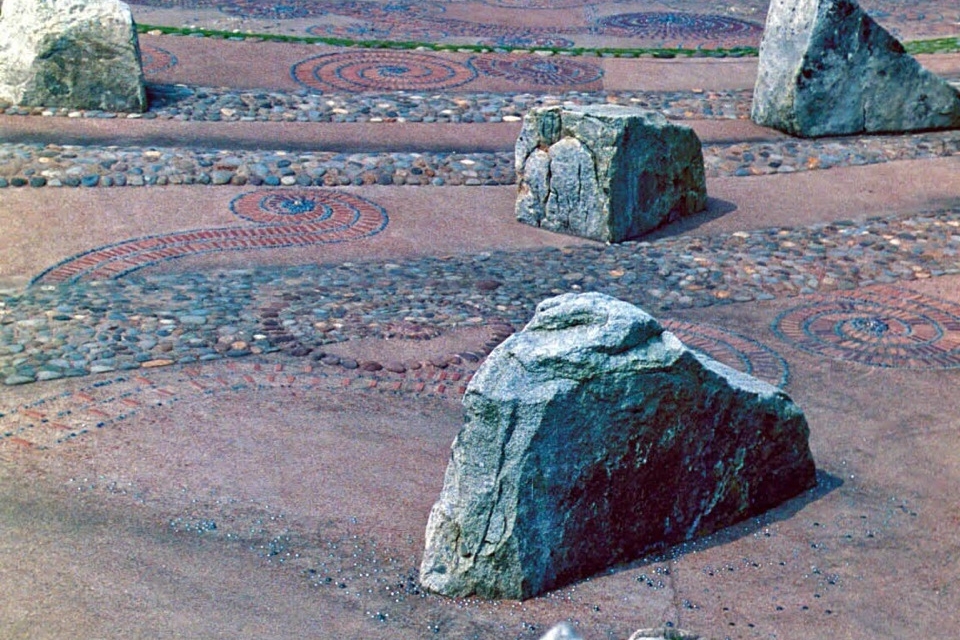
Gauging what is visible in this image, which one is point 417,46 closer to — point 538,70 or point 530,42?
point 538,70

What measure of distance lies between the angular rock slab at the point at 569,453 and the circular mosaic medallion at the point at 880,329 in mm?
2749

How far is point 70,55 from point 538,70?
18.7 ft

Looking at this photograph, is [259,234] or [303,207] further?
[303,207]

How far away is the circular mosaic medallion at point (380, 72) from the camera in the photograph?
46.1ft

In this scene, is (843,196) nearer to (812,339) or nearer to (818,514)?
(812,339)

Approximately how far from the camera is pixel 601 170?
999 cm

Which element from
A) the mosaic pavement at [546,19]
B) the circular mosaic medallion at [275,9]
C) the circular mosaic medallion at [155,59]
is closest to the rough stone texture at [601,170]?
the circular mosaic medallion at [155,59]

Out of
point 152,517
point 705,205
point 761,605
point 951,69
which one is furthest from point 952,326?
point 951,69

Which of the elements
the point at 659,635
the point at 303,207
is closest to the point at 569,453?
the point at 659,635

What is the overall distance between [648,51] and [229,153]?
7.22 metres

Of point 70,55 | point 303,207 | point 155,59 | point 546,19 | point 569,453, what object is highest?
point 70,55

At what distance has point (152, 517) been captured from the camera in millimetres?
5469

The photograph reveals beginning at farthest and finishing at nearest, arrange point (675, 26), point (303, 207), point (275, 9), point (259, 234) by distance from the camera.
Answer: point (675, 26) → point (275, 9) → point (303, 207) → point (259, 234)

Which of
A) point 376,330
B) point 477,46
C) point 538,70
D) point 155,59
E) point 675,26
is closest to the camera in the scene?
point 376,330
